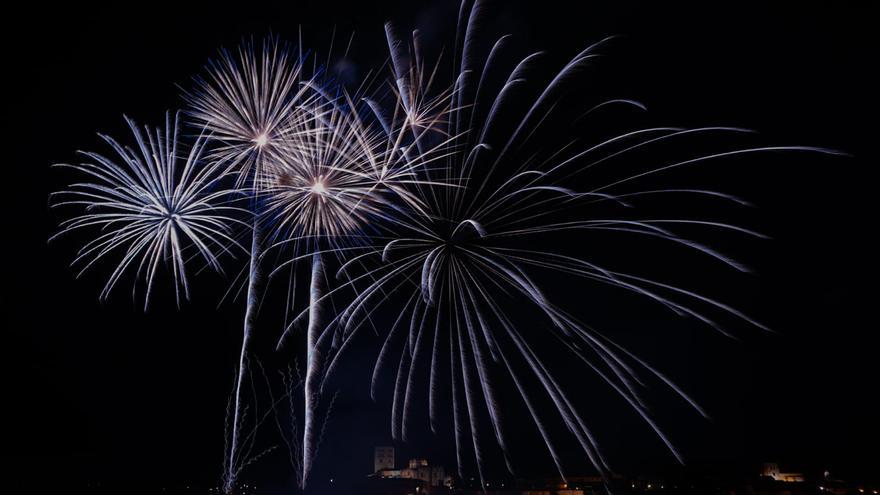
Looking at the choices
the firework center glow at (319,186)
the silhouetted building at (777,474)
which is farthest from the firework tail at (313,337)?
the silhouetted building at (777,474)

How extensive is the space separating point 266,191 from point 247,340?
4834 mm

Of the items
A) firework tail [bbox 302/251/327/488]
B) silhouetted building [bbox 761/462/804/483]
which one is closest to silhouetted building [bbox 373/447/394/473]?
silhouetted building [bbox 761/462/804/483]

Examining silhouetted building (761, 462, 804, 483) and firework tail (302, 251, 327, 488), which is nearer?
firework tail (302, 251, 327, 488)

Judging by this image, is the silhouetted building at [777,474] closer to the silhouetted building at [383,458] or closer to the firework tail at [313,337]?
the silhouetted building at [383,458]

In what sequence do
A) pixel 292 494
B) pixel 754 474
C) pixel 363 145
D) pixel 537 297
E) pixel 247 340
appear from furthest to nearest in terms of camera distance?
pixel 754 474
pixel 292 494
pixel 247 340
pixel 363 145
pixel 537 297

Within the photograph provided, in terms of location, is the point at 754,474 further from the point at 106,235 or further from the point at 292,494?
the point at 106,235

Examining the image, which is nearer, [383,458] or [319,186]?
[319,186]

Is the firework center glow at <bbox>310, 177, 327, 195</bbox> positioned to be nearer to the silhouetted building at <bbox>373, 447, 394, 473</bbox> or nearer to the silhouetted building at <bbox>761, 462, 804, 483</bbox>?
the silhouetted building at <bbox>761, 462, 804, 483</bbox>

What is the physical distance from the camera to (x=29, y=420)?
1025 inches

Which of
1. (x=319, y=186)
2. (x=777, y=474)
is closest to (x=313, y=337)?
(x=319, y=186)

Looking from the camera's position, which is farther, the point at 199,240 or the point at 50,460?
the point at 50,460

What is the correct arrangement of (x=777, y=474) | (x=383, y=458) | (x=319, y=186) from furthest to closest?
1. (x=383, y=458)
2. (x=777, y=474)
3. (x=319, y=186)

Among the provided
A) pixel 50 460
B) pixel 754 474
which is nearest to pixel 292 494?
pixel 50 460

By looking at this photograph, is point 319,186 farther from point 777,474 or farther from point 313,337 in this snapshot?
point 777,474
